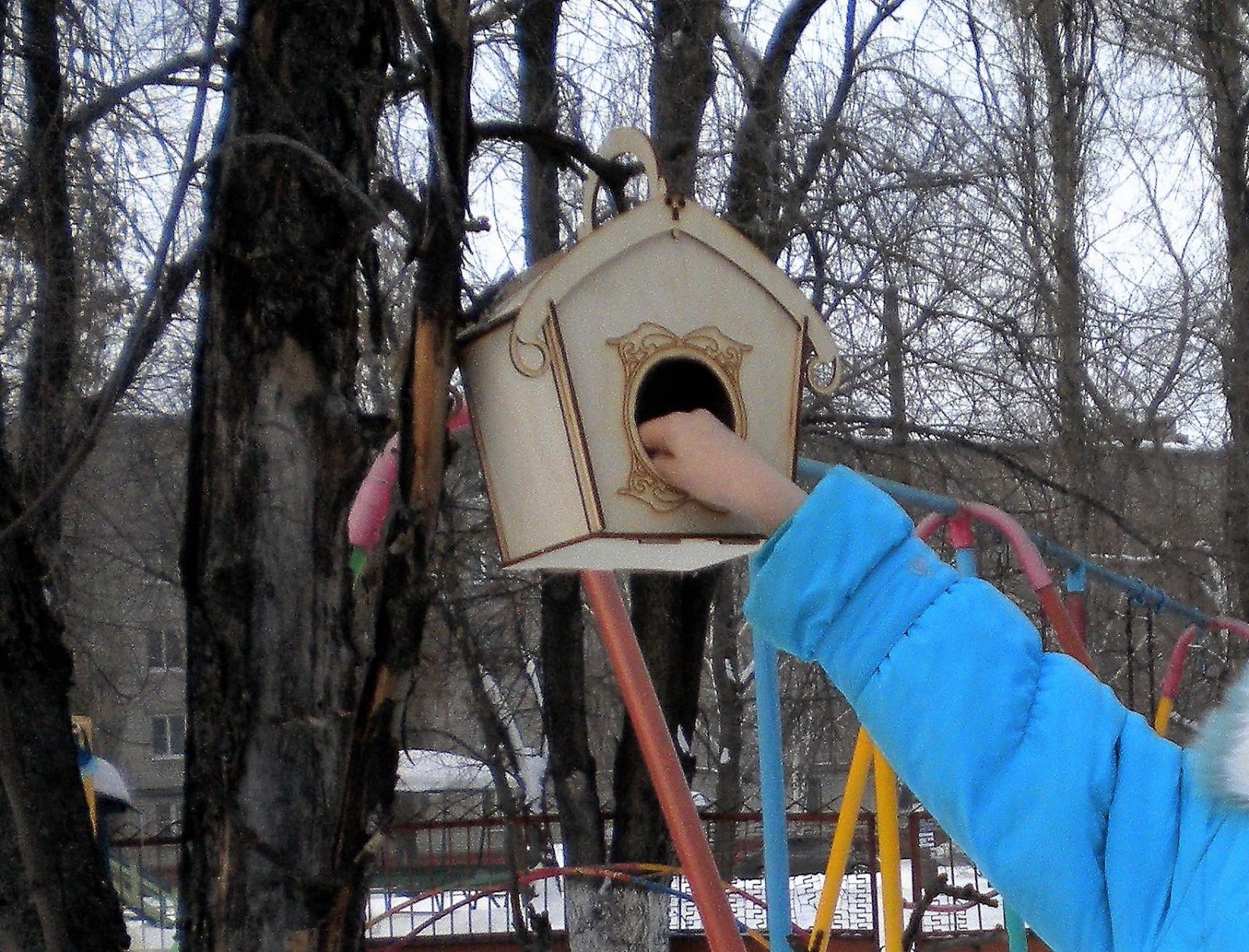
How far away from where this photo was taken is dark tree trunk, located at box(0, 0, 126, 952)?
187 cm

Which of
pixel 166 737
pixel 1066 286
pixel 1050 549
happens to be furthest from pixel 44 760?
pixel 166 737

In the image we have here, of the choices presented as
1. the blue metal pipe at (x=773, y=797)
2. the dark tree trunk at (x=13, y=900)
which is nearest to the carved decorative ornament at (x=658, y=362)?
the blue metal pipe at (x=773, y=797)

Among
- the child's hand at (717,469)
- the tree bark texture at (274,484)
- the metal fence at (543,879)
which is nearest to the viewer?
the child's hand at (717,469)

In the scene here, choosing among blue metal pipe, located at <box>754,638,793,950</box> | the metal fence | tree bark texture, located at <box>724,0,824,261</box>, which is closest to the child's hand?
blue metal pipe, located at <box>754,638,793,950</box>

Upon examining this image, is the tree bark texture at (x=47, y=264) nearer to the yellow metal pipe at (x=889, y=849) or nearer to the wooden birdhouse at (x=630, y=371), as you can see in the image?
the wooden birdhouse at (x=630, y=371)

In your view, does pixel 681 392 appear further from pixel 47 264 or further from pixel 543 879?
pixel 543 879

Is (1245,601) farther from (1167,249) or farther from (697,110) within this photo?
(697,110)

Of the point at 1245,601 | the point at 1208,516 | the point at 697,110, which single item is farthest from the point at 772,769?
the point at 1208,516

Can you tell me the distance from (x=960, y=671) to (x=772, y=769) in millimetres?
1383

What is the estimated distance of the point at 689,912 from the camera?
7934 mm

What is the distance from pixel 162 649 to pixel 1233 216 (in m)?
8.46

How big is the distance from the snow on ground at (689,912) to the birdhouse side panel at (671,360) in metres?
5.20

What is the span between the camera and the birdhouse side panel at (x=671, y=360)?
1352 mm

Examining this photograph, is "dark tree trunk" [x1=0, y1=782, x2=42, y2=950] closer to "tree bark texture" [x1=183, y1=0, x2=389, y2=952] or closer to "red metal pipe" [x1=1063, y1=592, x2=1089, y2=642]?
"tree bark texture" [x1=183, y1=0, x2=389, y2=952]
